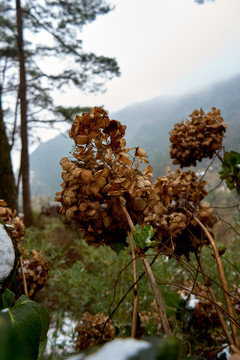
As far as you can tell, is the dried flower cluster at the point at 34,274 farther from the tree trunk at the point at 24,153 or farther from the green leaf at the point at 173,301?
the tree trunk at the point at 24,153

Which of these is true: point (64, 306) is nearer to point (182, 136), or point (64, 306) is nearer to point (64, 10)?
point (182, 136)

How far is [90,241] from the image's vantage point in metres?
0.41

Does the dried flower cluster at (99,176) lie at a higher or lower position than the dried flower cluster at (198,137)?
lower

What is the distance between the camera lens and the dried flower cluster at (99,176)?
13.7 inches

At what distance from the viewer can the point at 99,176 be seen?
1.13 ft

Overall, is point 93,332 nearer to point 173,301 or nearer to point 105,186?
point 173,301

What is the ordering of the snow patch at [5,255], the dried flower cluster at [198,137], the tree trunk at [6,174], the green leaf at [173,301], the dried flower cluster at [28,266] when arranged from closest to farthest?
the snow patch at [5,255]
the dried flower cluster at [28,266]
the dried flower cluster at [198,137]
the green leaf at [173,301]
the tree trunk at [6,174]

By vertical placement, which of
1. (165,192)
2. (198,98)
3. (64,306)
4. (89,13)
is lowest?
(64,306)

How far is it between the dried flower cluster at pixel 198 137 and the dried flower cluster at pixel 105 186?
0.23 meters

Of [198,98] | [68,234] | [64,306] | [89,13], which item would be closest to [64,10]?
[89,13]

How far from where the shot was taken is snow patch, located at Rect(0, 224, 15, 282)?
264 mm

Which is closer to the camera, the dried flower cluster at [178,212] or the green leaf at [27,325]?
the green leaf at [27,325]

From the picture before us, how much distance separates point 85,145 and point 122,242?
0.18m

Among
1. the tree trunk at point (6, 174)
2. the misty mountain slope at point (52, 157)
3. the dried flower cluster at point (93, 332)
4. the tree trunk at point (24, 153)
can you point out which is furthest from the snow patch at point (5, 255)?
the tree trunk at point (24, 153)
